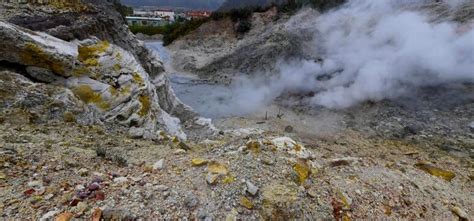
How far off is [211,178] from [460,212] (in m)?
3.48

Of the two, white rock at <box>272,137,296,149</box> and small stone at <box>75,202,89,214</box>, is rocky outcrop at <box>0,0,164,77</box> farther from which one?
white rock at <box>272,137,296,149</box>

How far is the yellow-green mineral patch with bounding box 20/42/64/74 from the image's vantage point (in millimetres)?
4898

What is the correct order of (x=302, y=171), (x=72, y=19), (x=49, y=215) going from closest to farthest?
(x=49, y=215) < (x=302, y=171) < (x=72, y=19)

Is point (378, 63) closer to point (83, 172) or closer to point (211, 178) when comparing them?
point (211, 178)

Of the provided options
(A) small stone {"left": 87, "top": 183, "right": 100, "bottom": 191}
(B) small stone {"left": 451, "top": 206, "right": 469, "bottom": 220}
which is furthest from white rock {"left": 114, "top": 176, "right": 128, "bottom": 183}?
(B) small stone {"left": 451, "top": 206, "right": 469, "bottom": 220}

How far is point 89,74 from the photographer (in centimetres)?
565

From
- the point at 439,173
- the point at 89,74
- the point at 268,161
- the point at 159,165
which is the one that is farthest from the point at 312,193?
the point at 89,74

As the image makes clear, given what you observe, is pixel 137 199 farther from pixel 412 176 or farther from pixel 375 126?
pixel 375 126

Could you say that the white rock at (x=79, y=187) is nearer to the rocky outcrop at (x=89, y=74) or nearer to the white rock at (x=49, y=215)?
the white rock at (x=49, y=215)

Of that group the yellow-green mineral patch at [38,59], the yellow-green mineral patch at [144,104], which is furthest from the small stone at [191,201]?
the yellow-green mineral patch at [38,59]

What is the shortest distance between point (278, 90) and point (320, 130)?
446 cm

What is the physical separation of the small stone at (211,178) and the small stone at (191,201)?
0.27 metres

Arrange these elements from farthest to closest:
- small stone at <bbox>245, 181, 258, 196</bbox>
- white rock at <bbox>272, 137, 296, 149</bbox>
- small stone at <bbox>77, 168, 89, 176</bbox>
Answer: white rock at <bbox>272, 137, 296, 149</bbox> < small stone at <bbox>77, 168, 89, 176</bbox> < small stone at <bbox>245, 181, 258, 196</bbox>

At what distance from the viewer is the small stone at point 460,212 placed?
4.09 meters
